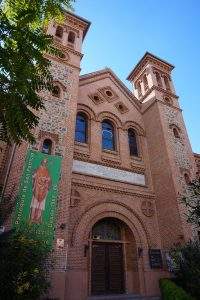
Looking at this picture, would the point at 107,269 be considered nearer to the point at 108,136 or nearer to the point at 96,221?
the point at 96,221

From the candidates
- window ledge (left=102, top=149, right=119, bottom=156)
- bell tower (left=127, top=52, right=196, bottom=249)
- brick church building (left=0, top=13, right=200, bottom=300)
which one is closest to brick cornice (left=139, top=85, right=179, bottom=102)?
bell tower (left=127, top=52, right=196, bottom=249)

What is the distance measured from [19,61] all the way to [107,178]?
8.52 metres

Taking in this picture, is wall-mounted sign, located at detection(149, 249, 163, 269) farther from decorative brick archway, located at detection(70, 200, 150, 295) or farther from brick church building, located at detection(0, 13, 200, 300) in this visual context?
decorative brick archway, located at detection(70, 200, 150, 295)

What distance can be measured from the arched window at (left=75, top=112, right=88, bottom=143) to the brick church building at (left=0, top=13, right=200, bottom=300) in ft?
0.20

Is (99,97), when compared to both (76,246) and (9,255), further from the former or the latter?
(9,255)

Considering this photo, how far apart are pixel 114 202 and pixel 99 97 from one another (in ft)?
24.1

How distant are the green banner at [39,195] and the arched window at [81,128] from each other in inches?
132

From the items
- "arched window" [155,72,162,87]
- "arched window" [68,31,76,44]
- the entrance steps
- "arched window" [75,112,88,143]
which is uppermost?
"arched window" [68,31,76,44]

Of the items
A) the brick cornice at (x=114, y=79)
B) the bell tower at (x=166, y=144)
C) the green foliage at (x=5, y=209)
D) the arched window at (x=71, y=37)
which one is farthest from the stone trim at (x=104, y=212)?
the arched window at (x=71, y=37)

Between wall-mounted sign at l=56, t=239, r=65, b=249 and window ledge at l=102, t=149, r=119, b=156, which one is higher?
window ledge at l=102, t=149, r=119, b=156

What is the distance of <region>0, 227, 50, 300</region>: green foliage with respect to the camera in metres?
7.81

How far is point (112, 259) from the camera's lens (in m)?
13.1

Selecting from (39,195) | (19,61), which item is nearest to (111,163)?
(39,195)

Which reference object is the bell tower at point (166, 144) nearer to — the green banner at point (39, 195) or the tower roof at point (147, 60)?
the tower roof at point (147, 60)
